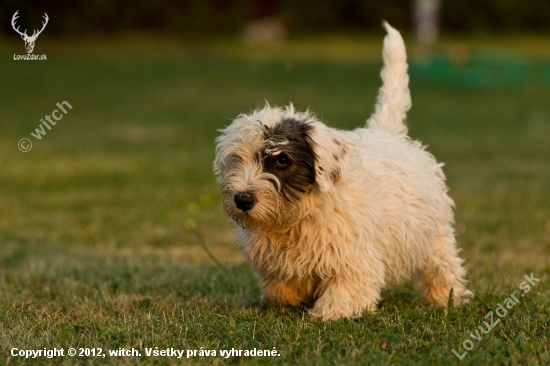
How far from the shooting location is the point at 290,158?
4.99 metres

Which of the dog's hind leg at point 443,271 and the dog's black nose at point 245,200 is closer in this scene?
the dog's black nose at point 245,200

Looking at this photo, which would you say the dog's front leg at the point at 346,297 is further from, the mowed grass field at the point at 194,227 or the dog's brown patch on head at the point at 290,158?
the dog's brown patch on head at the point at 290,158

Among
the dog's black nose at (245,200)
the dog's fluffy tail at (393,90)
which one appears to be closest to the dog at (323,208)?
the dog's black nose at (245,200)

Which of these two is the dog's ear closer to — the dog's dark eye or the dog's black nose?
the dog's dark eye

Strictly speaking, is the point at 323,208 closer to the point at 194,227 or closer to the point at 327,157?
the point at 327,157

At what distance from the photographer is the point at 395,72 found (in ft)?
21.5

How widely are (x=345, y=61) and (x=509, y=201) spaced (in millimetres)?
22714

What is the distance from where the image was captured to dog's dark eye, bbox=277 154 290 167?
16.4 ft

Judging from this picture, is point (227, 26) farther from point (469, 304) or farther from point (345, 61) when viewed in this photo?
point (469, 304)

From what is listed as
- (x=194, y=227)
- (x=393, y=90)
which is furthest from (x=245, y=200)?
(x=194, y=227)

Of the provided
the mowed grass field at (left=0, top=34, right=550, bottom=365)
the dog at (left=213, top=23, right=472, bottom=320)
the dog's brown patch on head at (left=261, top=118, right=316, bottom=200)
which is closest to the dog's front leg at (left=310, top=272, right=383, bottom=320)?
the dog at (left=213, top=23, right=472, bottom=320)

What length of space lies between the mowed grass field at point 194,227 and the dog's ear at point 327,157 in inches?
33.6

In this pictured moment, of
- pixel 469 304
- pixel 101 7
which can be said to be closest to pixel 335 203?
pixel 469 304

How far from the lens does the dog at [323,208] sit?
4973 mm
